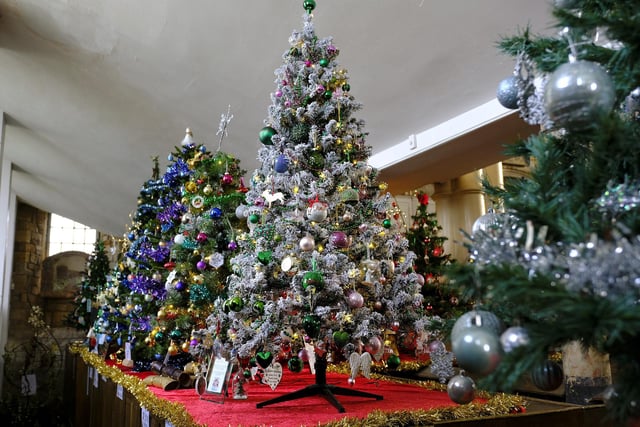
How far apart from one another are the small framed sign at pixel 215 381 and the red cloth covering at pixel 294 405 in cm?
3

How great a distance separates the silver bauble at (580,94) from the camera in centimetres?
97

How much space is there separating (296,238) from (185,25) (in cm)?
277

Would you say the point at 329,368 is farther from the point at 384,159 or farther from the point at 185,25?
the point at 185,25

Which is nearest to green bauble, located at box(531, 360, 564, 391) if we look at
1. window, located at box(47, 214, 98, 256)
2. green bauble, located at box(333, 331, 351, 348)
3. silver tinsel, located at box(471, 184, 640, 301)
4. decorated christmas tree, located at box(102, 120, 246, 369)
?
silver tinsel, located at box(471, 184, 640, 301)

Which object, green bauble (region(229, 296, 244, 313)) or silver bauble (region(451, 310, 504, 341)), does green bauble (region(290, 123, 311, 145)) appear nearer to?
green bauble (region(229, 296, 244, 313))

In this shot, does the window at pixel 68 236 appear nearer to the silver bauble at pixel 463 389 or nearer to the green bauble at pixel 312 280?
the green bauble at pixel 312 280

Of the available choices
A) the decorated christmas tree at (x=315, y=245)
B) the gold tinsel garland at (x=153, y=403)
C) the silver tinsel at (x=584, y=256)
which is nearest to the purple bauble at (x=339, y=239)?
the decorated christmas tree at (x=315, y=245)

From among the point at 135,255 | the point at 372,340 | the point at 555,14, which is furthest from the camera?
the point at 135,255

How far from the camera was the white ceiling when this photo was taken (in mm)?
4066

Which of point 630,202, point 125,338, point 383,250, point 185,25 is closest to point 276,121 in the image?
point 383,250

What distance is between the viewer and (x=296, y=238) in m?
2.86

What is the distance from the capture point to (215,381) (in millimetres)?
2959

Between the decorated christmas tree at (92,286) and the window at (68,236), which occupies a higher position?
the window at (68,236)

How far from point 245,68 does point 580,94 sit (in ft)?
14.1
